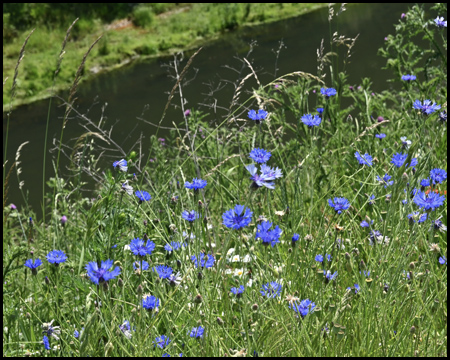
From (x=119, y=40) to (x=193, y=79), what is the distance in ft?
19.0

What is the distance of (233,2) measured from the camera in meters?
12.2

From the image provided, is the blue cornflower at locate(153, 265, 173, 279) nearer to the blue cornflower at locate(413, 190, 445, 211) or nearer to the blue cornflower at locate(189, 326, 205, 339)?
the blue cornflower at locate(189, 326, 205, 339)

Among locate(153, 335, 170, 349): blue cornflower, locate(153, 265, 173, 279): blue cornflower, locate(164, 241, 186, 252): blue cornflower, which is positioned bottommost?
locate(153, 335, 170, 349): blue cornflower

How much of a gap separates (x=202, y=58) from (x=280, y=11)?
363 cm

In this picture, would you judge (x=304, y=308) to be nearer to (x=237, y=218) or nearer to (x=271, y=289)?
(x=271, y=289)

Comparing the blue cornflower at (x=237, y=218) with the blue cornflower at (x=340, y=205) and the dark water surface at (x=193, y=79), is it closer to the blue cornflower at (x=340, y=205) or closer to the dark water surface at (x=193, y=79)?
the blue cornflower at (x=340, y=205)

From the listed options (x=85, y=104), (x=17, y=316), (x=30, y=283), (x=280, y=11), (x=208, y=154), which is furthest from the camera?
(x=280, y=11)

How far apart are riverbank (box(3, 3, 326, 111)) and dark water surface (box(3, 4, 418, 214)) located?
0.43 metres

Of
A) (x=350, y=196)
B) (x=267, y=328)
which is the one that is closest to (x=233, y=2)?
(x=350, y=196)

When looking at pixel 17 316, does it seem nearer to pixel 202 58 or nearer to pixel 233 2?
pixel 202 58

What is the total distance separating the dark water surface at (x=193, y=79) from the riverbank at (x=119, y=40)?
1.41ft

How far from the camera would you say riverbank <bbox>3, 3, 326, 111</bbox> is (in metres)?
9.36

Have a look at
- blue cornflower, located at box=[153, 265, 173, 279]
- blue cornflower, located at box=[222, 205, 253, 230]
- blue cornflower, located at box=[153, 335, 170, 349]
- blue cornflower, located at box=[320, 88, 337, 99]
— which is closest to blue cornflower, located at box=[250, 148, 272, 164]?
blue cornflower, located at box=[222, 205, 253, 230]

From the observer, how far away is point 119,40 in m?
10.7
